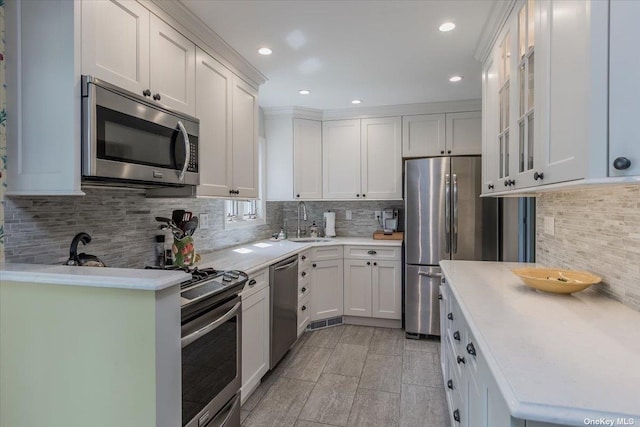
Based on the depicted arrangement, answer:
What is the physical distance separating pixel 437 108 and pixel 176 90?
2.86 m

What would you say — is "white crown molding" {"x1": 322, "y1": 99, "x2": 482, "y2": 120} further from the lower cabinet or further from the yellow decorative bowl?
the yellow decorative bowl

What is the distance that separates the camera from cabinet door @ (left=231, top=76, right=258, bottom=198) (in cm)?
258

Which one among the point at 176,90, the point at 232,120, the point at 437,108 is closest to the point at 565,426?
the point at 176,90

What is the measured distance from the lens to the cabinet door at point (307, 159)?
3.99 meters

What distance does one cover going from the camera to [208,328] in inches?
63.1

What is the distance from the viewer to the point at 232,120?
2537 millimetres

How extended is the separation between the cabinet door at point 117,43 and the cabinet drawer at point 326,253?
2322mm

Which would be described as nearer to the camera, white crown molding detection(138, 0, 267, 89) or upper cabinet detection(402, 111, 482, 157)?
white crown molding detection(138, 0, 267, 89)

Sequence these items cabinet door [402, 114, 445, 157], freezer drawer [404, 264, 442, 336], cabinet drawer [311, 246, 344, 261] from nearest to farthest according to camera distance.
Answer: freezer drawer [404, 264, 442, 336]
cabinet drawer [311, 246, 344, 261]
cabinet door [402, 114, 445, 157]

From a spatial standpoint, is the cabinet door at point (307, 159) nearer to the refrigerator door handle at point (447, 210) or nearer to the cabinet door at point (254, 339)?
the refrigerator door handle at point (447, 210)

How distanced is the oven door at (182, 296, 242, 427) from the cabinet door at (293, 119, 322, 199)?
2261 mm

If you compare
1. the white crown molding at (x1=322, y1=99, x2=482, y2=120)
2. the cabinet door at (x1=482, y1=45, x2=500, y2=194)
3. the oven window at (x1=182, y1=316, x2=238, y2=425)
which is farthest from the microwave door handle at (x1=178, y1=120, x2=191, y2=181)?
the white crown molding at (x1=322, y1=99, x2=482, y2=120)

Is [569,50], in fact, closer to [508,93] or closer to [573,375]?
[508,93]

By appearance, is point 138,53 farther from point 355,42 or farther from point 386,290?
point 386,290
